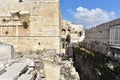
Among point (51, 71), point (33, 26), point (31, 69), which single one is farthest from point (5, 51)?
point (33, 26)

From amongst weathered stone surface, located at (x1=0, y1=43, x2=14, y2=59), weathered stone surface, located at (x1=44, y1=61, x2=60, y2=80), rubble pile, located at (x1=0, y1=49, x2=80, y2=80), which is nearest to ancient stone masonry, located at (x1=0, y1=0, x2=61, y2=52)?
rubble pile, located at (x1=0, y1=49, x2=80, y2=80)

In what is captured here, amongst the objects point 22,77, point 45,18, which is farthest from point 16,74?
point 45,18

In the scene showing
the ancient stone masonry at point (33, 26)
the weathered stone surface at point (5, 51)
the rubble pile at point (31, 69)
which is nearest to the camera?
the rubble pile at point (31, 69)

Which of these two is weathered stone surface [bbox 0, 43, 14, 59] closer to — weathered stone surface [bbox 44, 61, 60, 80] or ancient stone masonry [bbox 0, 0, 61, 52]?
weathered stone surface [bbox 44, 61, 60, 80]

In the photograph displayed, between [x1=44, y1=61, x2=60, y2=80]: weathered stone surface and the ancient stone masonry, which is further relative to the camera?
the ancient stone masonry

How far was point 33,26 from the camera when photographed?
20.5 m

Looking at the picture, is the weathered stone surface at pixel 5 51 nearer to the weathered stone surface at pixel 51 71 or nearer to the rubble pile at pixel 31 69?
the rubble pile at pixel 31 69

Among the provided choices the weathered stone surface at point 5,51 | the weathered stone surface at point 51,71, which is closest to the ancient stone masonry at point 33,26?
the weathered stone surface at point 51,71

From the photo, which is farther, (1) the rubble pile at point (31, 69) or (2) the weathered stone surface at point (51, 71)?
(2) the weathered stone surface at point (51, 71)

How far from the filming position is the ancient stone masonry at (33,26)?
2033 centimetres

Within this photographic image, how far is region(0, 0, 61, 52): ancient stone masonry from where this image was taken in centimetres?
2033

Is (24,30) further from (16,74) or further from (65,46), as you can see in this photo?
(16,74)

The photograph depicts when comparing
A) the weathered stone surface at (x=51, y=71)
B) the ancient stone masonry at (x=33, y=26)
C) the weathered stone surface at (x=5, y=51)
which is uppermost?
the ancient stone masonry at (x=33, y=26)

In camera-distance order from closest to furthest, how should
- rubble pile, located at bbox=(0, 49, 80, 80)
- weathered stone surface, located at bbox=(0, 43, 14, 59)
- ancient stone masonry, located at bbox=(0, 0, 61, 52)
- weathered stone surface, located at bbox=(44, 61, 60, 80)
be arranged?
rubble pile, located at bbox=(0, 49, 80, 80)
weathered stone surface, located at bbox=(0, 43, 14, 59)
weathered stone surface, located at bbox=(44, 61, 60, 80)
ancient stone masonry, located at bbox=(0, 0, 61, 52)
